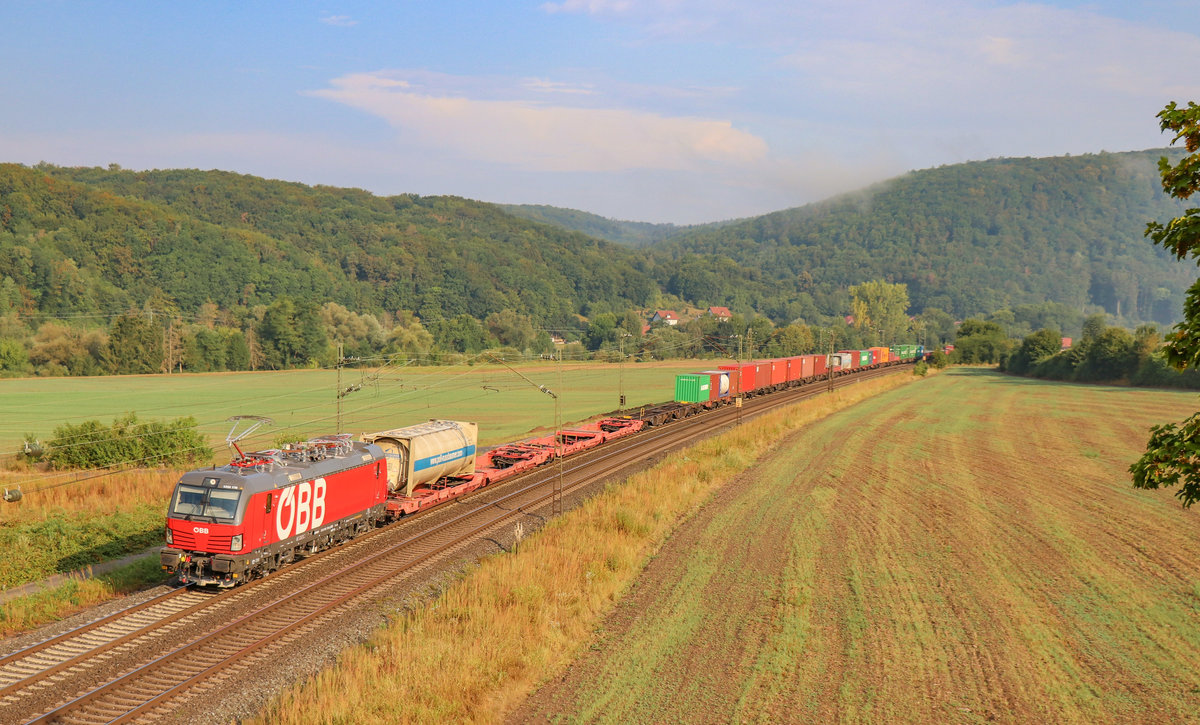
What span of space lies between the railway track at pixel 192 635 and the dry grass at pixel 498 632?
2.65 metres

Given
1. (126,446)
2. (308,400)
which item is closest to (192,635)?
(126,446)

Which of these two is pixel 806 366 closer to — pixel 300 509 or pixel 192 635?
pixel 300 509

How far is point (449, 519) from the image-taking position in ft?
97.5

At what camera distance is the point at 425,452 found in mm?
30047

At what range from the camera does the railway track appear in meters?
14.9

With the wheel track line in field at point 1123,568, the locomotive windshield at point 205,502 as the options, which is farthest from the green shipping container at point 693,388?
the locomotive windshield at point 205,502

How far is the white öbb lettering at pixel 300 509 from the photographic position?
71.1ft

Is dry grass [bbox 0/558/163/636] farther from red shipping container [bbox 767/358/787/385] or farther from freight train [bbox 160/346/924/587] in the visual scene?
red shipping container [bbox 767/358/787/385]

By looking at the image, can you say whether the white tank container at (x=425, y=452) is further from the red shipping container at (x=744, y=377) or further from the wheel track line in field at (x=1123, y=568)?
the red shipping container at (x=744, y=377)

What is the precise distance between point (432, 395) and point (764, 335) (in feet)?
350

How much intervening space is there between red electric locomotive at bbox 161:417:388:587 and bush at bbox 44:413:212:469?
24.0 m

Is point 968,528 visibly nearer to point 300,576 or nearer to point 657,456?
point 657,456

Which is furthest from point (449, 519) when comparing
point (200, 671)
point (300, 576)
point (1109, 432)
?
point (1109, 432)

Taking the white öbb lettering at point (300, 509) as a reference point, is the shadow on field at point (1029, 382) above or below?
below
